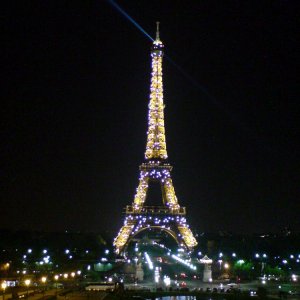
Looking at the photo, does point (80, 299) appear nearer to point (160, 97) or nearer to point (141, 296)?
point (141, 296)

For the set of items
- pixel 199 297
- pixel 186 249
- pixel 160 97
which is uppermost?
pixel 160 97

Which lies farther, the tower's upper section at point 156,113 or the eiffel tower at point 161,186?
the tower's upper section at point 156,113

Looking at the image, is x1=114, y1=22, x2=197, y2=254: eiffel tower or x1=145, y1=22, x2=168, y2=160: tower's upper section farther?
x1=145, y1=22, x2=168, y2=160: tower's upper section

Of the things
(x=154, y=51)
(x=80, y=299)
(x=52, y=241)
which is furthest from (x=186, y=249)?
(x=80, y=299)

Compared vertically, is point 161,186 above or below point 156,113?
below

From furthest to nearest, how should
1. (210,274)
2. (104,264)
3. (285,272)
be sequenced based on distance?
(104,264) → (285,272) → (210,274)
